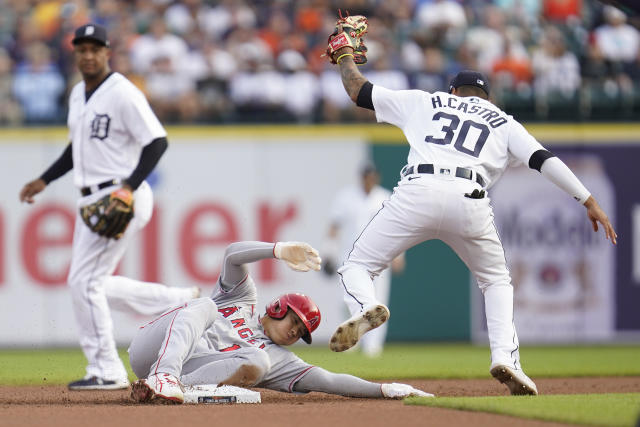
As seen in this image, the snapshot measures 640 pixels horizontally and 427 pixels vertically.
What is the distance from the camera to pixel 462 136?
21.3ft

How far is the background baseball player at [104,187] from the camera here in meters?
7.20

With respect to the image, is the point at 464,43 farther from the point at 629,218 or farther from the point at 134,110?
the point at 134,110

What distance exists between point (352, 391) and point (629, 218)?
837 cm

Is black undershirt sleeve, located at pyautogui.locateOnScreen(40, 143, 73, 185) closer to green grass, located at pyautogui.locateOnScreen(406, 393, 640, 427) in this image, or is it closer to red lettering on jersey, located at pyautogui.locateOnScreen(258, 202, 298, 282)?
green grass, located at pyautogui.locateOnScreen(406, 393, 640, 427)

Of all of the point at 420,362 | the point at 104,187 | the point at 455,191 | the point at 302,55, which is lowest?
the point at 420,362

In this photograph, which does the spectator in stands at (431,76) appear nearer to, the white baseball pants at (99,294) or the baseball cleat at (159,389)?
the white baseball pants at (99,294)

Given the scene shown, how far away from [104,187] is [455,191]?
2.49m

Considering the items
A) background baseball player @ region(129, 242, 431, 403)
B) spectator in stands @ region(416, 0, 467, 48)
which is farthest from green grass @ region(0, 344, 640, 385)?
spectator in stands @ region(416, 0, 467, 48)

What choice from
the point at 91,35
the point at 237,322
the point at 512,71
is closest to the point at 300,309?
the point at 237,322

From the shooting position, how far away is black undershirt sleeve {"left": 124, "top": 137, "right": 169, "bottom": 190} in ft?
23.2

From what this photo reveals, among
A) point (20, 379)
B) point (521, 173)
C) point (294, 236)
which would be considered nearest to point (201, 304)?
point (20, 379)

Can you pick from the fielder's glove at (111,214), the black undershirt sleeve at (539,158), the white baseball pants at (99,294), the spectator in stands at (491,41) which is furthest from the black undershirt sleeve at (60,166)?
the spectator in stands at (491,41)

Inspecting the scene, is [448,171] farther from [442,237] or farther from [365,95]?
[365,95]

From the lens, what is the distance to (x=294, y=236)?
13.3 meters
